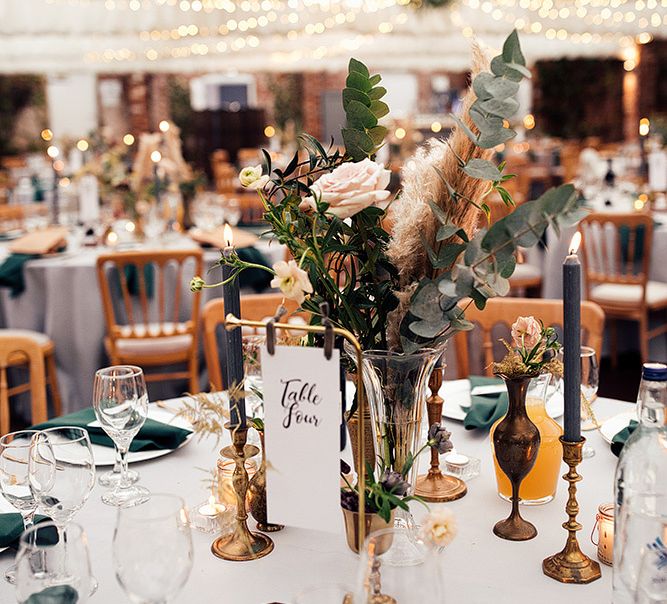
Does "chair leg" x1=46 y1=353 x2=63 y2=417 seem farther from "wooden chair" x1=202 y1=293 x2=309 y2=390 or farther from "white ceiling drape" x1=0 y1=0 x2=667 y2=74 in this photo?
"white ceiling drape" x1=0 y1=0 x2=667 y2=74

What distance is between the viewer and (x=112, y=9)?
8266 millimetres

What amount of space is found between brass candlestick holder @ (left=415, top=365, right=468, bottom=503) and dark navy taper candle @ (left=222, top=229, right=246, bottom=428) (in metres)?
0.33

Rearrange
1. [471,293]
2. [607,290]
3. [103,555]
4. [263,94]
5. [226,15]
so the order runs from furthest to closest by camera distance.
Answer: [263,94]
[226,15]
[607,290]
[103,555]
[471,293]

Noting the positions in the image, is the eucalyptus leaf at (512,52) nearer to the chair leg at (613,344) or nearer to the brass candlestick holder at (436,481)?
the brass candlestick holder at (436,481)

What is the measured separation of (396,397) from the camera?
1.10 m

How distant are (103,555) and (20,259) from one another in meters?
2.83

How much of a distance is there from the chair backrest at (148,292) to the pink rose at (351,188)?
2378 mm

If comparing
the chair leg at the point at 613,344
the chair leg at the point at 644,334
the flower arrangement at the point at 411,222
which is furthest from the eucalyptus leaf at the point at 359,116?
the chair leg at the point at 613,344

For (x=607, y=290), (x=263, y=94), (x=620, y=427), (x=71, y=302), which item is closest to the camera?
(x=620, y=427)

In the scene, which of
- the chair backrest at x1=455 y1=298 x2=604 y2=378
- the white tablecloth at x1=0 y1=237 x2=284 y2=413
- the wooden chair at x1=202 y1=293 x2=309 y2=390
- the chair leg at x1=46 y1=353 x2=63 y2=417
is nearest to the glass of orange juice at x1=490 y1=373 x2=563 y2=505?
the chair backrest at x1=455 y1=298 x2=604 y2=378

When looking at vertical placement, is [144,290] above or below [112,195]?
below

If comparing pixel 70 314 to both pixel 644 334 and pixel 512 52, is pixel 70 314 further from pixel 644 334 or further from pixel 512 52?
pixel 512 52

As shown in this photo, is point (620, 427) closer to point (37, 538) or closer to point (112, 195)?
point (37, 538)

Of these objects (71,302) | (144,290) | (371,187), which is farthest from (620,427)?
(71,302)
